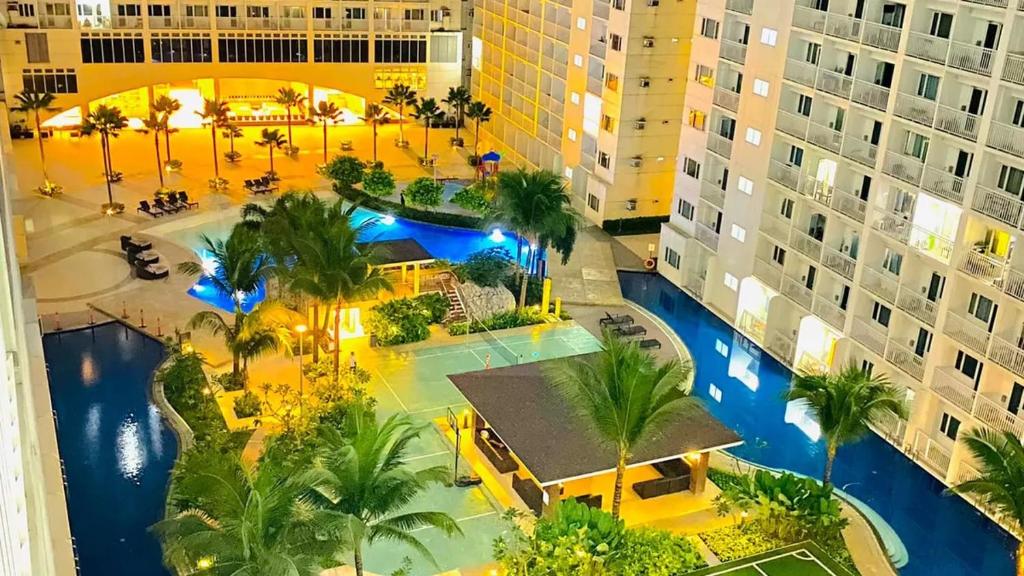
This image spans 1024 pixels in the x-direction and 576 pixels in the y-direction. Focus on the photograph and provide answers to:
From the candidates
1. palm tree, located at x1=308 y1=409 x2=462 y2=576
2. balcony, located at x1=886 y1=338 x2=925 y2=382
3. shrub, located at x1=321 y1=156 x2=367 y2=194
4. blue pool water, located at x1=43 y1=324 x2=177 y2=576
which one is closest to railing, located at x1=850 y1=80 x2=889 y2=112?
balcony, located at x1=886 y1=338 x2=925 y2=382

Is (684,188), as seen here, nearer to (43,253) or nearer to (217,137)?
(43,253)

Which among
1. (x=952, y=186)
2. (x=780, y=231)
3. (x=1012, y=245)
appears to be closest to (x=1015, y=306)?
(x=1012, y=245)

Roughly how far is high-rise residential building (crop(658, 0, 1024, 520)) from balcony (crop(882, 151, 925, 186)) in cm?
10

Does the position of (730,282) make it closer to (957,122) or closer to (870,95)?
(870,95)

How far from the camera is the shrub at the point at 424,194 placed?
54.6m

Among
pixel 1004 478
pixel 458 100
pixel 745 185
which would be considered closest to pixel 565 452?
pixel 1004 478

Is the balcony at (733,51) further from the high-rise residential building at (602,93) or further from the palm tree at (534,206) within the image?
the palm tree at (534,206)

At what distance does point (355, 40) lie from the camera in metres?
69.1

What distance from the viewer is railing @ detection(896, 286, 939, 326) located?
3228cm

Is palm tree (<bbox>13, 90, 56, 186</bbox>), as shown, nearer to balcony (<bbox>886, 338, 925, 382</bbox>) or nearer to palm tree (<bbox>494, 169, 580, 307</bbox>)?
palm tree (<bbox>494, 169, 580, 307</bbox>)

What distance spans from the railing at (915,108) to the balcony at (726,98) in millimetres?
9460

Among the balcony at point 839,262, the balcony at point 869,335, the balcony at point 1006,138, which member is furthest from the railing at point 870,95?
the balcony at point 869,335

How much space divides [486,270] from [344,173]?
17.3 meters

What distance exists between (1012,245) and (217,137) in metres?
52.2
